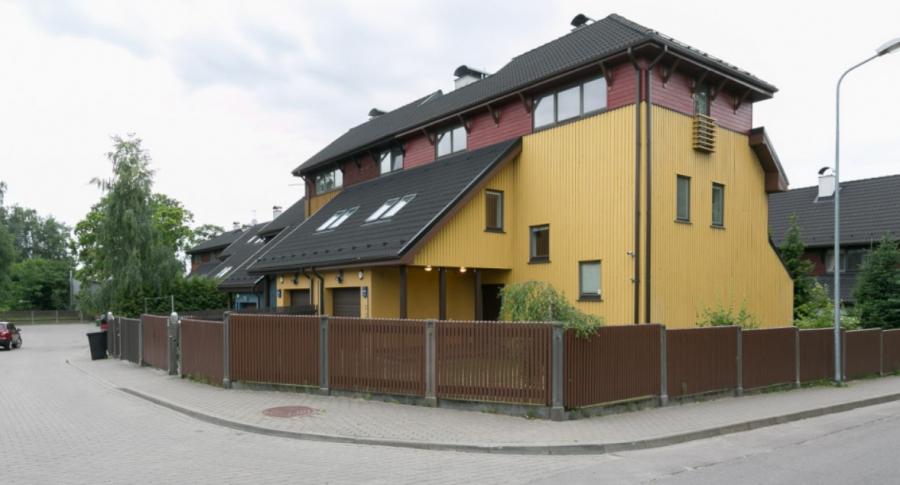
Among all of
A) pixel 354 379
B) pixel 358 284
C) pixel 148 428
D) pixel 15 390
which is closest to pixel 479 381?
pixel 354 379

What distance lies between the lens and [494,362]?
1038cm

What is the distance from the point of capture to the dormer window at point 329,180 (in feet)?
90.4

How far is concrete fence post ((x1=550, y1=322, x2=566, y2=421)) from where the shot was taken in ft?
32.4

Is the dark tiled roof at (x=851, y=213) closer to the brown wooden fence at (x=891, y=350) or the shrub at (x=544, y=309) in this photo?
the brown wooden fence at (x=891, y=350)

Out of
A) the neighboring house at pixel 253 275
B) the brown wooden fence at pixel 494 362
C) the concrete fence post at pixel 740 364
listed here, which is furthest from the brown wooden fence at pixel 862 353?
the neighboring house at pixel 253 275

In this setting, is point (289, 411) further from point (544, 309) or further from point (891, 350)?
point (891, 350)

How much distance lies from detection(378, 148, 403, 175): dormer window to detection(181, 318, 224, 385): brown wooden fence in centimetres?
1061

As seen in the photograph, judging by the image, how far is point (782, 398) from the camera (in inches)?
504

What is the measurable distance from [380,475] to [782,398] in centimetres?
935

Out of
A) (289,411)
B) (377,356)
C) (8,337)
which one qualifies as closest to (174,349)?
(289,411)

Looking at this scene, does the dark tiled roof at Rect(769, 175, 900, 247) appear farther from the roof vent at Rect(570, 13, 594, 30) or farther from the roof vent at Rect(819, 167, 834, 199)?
the roof vent at Rect(570, 13, 594, 30)

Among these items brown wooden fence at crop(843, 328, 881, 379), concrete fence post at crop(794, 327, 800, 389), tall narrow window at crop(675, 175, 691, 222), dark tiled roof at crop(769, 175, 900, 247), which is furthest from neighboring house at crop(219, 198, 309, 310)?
dark tiled roof at crop(769, 175, 900, 247)

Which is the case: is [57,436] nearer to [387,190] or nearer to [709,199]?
[387,190]

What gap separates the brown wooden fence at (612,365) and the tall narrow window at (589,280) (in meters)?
4.74
